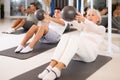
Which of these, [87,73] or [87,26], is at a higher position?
[87,26]

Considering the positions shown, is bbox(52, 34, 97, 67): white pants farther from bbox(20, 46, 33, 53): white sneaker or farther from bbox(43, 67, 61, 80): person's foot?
bbox(20, 46, 33, 53): white sneaker

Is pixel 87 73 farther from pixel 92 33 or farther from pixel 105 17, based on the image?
pixel 105 17

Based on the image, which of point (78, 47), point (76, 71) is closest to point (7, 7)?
point (76, 71)

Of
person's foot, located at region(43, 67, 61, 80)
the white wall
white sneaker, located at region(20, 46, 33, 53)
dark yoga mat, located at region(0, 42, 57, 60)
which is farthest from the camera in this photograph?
the white wall

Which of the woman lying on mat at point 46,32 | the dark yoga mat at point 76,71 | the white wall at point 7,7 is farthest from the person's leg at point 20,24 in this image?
the white wall at point 7,7

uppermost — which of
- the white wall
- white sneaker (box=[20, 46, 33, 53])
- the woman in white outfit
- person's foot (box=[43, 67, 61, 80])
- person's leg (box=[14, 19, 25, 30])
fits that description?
the white wall

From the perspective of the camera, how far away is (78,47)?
2.14 m

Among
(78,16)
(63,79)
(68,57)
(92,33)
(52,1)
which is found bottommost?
(63,79)

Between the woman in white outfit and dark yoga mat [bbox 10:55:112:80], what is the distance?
3.0 inches

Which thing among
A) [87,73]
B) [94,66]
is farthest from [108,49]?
[87,73]

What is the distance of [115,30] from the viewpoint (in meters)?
4.62

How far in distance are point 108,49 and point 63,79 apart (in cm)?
123

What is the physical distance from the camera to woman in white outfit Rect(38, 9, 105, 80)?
2.00 m

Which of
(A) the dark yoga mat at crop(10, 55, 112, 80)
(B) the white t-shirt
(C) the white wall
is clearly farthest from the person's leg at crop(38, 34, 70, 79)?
(C) the white wall
